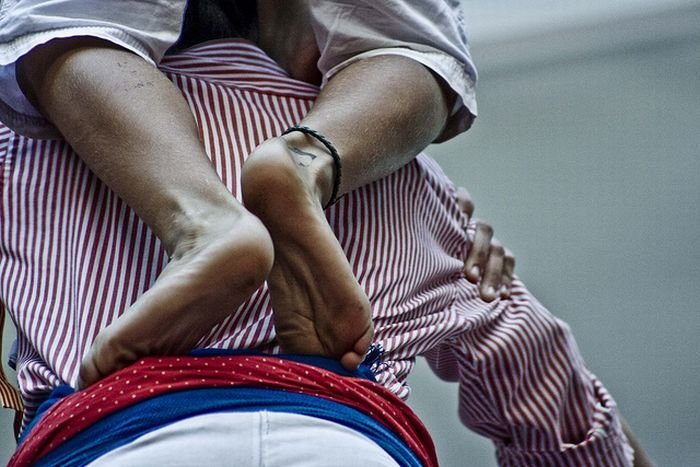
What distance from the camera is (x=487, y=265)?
3.46 feet

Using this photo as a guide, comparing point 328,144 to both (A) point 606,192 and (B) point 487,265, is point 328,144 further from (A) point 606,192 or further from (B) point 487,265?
(A) point 606,192

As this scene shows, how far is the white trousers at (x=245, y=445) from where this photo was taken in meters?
0.54

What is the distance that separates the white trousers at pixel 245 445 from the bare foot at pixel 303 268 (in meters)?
0.09

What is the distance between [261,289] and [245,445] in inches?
7.0

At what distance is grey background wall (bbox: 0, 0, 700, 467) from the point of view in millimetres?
A: 1769

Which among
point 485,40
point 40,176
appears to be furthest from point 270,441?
point 485,40


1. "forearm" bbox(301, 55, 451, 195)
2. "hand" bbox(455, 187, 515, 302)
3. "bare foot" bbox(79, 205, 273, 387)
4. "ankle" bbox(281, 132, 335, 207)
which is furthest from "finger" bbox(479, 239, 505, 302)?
"bare foot" bbox(79, 205, 273, 387)

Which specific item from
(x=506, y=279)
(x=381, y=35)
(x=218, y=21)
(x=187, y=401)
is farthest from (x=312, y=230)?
(x=506, y=279)

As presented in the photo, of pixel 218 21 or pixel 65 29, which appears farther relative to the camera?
pixel 218 21

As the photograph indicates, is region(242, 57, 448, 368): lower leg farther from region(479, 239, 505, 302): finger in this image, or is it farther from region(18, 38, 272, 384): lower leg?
region(479, 239, 505, 302): finger

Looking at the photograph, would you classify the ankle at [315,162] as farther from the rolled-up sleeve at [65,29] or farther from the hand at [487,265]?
the hand at [487,265]

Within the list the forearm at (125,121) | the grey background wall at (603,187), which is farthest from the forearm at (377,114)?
the grey background wall at (603,187)

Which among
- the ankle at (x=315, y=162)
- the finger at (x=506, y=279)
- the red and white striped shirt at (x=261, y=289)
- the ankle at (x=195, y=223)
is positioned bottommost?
the finger at (x=506, y=279)

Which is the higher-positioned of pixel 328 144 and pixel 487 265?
pixel 328 144
